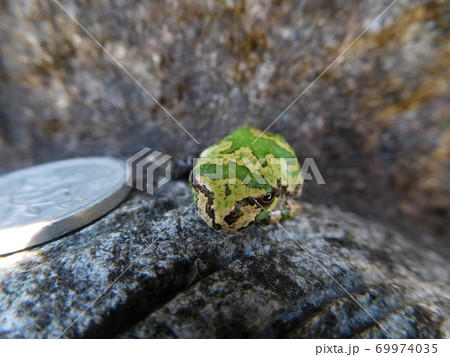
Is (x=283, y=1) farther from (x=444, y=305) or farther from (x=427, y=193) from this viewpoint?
(x=444, y=305)

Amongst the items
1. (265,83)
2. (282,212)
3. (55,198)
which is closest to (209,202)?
(282,212)

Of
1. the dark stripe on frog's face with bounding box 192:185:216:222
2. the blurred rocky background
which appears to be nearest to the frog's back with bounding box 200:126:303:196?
the dark stripe on frog's face with bounding box 192:185:216:222

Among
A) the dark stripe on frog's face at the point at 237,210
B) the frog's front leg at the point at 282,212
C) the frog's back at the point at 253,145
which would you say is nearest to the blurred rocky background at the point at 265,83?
the frog's back at the point at 253,145

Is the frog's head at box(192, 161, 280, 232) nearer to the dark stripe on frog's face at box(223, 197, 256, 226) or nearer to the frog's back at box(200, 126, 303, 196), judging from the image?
the dark stripe on frog's face at box(223, 197, 256, 226)

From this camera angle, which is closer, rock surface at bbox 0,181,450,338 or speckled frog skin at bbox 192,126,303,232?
rock surface at bbox 0,181,450,338

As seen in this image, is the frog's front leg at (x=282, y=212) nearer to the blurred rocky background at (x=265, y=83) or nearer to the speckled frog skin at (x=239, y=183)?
the speckled frog skin at (x=239, y=183)
